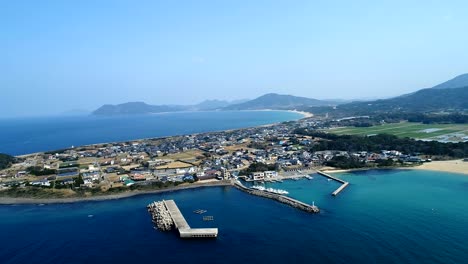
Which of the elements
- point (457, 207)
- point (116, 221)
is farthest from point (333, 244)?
point (116, 221)

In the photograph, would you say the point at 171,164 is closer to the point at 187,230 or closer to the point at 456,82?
the point at 187,230

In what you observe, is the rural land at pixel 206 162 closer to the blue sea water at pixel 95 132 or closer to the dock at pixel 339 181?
the dock at pixel 339 181

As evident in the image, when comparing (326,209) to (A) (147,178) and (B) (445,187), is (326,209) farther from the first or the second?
(A) (147,178)

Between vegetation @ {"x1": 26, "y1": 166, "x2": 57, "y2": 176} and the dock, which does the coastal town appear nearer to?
vegetation @ {"x1": 26, "y1": 166, "x2": 57, "y2": 176}

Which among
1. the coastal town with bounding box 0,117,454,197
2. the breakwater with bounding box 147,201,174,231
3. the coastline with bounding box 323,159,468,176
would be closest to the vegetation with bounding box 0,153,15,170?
the coastal town with bounding box 0,117,454,197

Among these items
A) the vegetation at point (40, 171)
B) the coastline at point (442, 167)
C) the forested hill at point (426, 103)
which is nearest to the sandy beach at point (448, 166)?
the coastline at point (442, 167)

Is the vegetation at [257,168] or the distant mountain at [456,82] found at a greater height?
the distant mountain at [456,82]

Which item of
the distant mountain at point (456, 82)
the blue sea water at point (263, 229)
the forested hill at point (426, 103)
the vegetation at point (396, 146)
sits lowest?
the blue sea water at point (263, 229)
